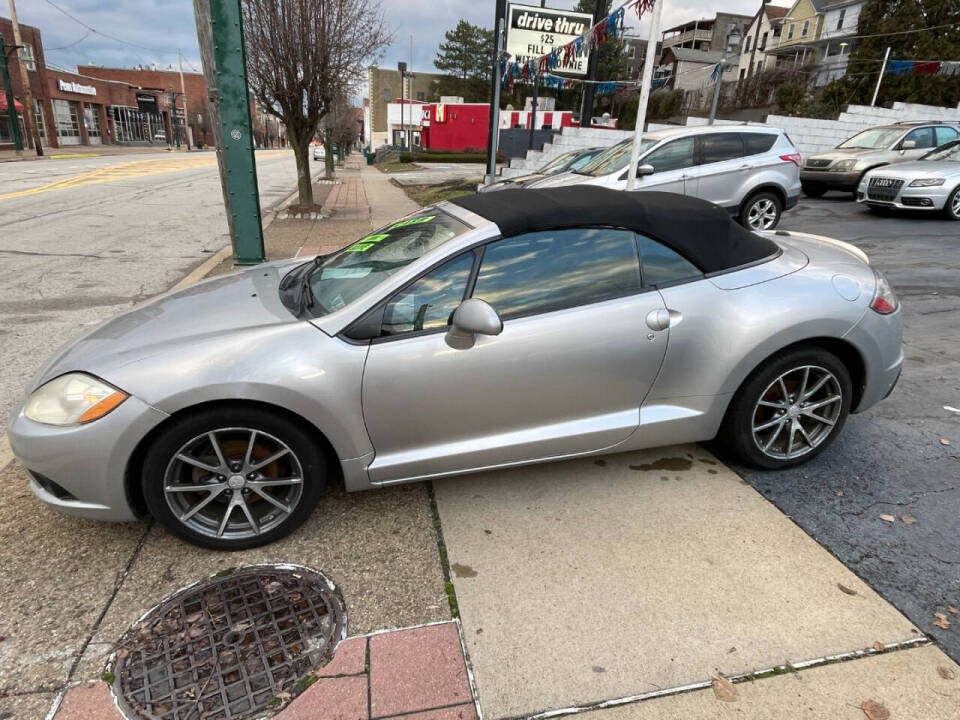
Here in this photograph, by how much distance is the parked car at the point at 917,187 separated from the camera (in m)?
10.6

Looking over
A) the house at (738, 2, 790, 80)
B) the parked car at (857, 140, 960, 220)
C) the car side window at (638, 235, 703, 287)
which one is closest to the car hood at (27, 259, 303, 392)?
the car side window at (638, 235, 703, 287)

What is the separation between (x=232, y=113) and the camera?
22.9ft

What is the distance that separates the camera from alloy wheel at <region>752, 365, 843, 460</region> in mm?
3170

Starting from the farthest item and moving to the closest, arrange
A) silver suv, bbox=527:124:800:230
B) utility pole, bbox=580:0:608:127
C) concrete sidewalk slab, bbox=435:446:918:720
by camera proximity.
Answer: utility pole, bbox=580:0:608:127 → silver suv, bbox=527:124:800:230 → concrete sidewalk slab, bbox=435:446:918:720

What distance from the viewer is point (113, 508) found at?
8.14ft

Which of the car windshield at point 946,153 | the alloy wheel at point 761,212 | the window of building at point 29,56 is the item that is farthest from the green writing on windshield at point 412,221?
the window of building at point 29,56

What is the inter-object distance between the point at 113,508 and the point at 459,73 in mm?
82386

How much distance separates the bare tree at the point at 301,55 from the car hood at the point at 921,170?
10690 mm

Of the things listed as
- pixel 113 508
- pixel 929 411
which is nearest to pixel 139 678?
pixel 113 508

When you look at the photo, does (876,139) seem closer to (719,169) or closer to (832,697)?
(719,169)

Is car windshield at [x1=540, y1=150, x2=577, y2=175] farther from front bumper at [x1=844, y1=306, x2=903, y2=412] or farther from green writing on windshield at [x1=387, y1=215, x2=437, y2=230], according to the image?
front bumper at [x1=844, y1=306, x2=903, y2=412]

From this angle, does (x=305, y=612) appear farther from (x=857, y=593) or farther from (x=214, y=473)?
(x=857, y=593)

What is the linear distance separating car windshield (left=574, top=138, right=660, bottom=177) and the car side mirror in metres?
7.00

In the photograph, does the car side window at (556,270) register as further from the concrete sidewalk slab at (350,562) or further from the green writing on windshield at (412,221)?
the concrete sidewalk slab at (350,562)
